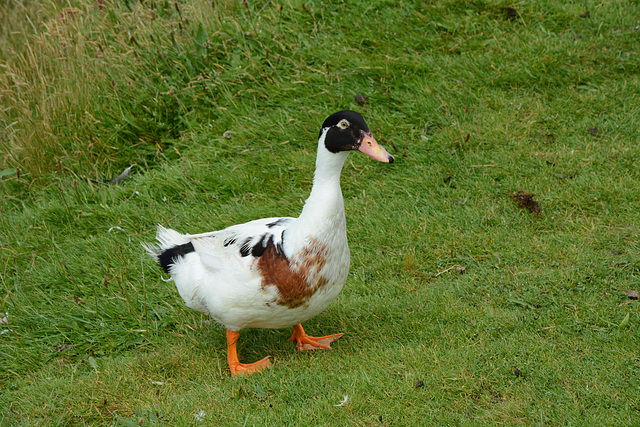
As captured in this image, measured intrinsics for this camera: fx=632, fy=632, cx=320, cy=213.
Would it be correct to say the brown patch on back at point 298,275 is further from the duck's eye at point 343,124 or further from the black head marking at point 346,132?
the duck's eye at point 343,124

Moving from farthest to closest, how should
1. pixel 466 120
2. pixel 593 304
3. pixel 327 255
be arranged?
1. pixel 466 120
2. pixel 593 304
3. pixel 327 255

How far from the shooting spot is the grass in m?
3.79

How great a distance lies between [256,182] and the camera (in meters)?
6.11

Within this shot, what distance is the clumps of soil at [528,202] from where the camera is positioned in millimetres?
5238

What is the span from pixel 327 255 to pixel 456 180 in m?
2.34

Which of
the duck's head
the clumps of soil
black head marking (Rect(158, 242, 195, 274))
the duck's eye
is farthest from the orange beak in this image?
the clumps of soil

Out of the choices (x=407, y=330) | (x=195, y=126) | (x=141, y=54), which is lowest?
(x=407, y=330)

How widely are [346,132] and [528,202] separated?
2.23m

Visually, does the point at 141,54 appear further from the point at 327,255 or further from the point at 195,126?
the point at 327,255

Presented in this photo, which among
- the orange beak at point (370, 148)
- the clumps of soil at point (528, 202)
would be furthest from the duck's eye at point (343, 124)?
the clumps of soil at point (528, 202)

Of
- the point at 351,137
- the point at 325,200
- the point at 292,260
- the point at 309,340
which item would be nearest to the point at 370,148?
the point at 351,137

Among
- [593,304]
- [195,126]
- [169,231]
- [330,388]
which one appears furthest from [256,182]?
[593,304]

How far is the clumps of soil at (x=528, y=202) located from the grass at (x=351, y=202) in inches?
2.6

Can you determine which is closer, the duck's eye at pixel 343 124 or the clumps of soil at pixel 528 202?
the duck's eye at pixel 343 124
